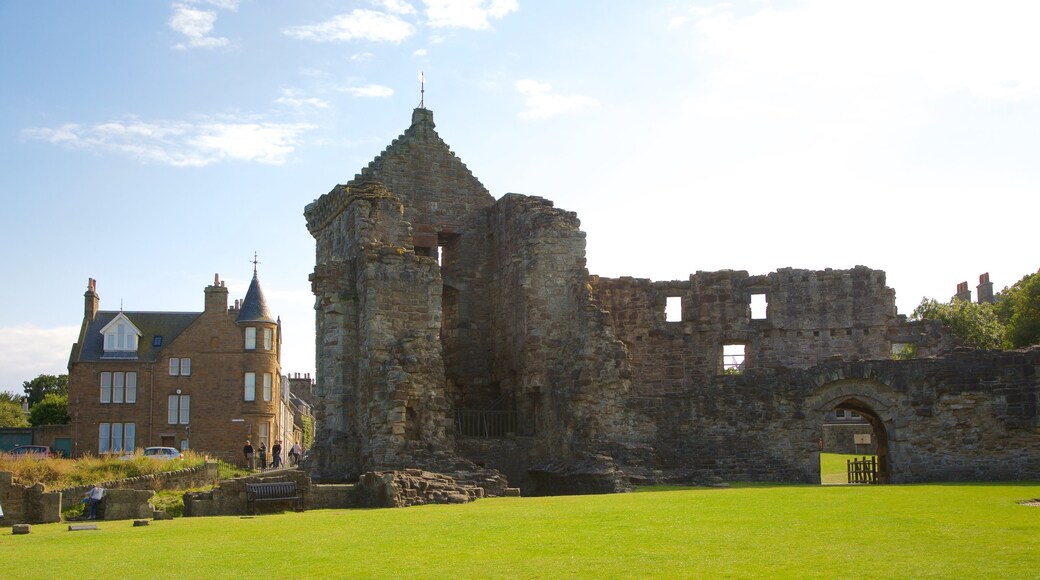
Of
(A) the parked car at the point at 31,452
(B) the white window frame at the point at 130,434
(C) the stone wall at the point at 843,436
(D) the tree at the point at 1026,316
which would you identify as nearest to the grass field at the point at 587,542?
(A) the parked car at the point at 31,452

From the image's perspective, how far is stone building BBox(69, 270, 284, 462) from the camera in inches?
1967

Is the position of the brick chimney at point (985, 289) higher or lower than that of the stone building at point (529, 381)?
higher

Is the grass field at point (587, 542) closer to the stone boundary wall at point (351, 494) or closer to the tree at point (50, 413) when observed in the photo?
the stone boundary wall at point (351, 494)

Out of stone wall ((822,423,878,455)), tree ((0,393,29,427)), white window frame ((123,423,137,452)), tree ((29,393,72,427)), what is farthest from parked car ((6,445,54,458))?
stone wall ((822,423,878,455))

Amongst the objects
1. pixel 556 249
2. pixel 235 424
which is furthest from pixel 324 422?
pixel 235 424

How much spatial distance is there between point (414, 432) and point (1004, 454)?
1306 centimetres

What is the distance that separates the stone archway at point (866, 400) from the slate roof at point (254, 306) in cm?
3242

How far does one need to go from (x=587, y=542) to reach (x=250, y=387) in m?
41.0

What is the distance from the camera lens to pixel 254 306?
52.0 meters

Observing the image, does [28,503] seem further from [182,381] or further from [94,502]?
[182,381]

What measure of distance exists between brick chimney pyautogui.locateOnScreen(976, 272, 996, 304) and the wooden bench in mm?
49572

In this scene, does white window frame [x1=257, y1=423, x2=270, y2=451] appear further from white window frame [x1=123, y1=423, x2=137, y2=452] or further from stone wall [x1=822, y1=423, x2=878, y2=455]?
stone wall [x1=822, y1=423, x2=878, y2=455]

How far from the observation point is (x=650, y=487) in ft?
76.2

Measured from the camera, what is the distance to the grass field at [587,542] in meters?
10.1
